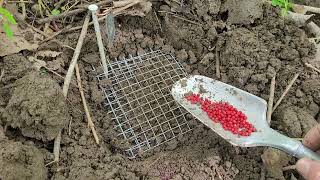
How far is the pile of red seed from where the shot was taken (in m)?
1.96

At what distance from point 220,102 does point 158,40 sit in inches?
24.7

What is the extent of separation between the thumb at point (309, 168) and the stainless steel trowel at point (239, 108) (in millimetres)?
154

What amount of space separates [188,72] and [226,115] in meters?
0.46

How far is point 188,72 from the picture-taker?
238 cm

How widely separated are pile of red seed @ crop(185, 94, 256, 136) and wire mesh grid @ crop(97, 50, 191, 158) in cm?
16

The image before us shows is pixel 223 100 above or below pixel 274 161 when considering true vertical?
above

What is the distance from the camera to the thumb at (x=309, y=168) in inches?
57.7

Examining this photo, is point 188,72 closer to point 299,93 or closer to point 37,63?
point 299,93

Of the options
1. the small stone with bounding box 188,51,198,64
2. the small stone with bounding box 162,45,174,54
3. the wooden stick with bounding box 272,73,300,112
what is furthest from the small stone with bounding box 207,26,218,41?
the wooden stick with bounding box 272,73,300,112

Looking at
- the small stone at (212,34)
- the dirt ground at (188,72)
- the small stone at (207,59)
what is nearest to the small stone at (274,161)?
the dirt ground at (188,72)

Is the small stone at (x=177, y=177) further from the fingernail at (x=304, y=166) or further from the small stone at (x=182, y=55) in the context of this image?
the small stone at (x=182, y=55)

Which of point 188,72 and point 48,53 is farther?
point 188,72

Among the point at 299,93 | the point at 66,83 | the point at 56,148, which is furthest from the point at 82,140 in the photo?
the point at 299,93

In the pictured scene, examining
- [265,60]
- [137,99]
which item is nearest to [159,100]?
[137,99]
